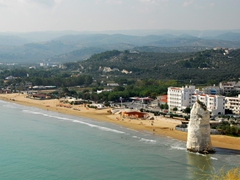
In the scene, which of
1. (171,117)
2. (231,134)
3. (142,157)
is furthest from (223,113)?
(142,157)

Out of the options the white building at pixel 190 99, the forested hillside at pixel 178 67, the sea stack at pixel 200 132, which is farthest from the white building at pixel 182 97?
the forested hillside at pixel 178 67

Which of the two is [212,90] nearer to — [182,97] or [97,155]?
[182,97]

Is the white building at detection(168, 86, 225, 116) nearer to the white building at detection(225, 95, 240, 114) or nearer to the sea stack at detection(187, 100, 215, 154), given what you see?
the white building at detection(225, 95, 240, 114)

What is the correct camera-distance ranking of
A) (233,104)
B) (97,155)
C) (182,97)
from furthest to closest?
(182,97) → (233,104) → (97,155)

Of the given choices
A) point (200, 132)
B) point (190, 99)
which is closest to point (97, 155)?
point (200, 132)

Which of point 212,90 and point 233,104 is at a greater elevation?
point 212,90

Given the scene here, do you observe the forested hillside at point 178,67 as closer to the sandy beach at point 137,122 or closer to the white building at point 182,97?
the white building at point 182,97
